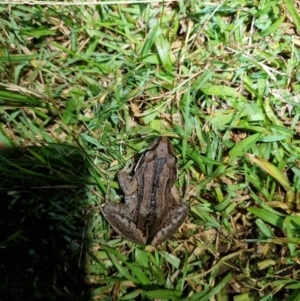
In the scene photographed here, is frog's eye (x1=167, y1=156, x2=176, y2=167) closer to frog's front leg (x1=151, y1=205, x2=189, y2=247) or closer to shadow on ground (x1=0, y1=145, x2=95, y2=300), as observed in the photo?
frog's front leg (x1=151, y1=205, x2=189, y2=247)

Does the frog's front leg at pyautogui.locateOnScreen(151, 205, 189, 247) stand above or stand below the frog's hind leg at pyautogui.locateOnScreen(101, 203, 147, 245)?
below

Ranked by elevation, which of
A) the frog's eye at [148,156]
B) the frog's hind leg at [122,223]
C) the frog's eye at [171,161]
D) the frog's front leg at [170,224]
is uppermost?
the frog's eye at [148,156]

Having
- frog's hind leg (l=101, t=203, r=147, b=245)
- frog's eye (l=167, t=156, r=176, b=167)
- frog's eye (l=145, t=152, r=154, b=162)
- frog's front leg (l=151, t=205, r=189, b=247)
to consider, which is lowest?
frog's front leg (l=151, t=205, r=189, b=247)

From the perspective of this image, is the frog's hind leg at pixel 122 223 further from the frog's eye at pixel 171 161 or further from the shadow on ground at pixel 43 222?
the frog's eye at pixel 171 161

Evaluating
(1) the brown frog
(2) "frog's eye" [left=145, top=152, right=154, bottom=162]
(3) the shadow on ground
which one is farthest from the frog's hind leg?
(2) "frog's eye" [left=145, top=152, right=154, bottom=162]

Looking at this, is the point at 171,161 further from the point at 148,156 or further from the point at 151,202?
the point at 151,202

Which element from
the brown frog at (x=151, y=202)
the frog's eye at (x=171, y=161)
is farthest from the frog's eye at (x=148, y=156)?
the frog's eye at (x=171, y=161)

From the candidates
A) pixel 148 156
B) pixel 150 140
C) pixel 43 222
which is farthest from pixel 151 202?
pixel 43 222
